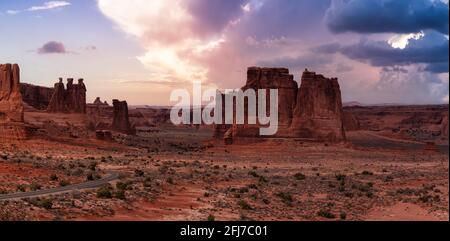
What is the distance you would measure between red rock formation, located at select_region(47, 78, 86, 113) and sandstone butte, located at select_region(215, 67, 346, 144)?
1514 inches

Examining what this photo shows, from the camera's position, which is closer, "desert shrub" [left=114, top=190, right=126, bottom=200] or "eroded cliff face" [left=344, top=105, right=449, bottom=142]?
"desert shrub" [left=114, top=190, right=126, bottom=200]

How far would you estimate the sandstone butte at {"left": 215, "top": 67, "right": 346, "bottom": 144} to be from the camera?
75.2 m

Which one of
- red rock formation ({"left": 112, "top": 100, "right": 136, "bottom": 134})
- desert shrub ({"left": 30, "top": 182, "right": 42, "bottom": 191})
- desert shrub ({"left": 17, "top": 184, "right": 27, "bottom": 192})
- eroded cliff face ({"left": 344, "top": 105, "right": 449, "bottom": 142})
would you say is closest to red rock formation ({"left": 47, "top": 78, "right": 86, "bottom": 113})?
red rock formation ({"left": 112, "top": 100, "right": 136, "bottom": 134})

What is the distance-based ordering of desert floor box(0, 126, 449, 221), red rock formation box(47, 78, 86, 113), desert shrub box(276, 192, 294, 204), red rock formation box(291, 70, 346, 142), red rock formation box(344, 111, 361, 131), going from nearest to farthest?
desert floor box(0, 126, 449, 221)
desert shrub box(276, 192, 294, 204)
red rock formation box(291, 70, 346, 142)
red rock formation box(47, 78, 86, 113)
red rock formation box(344, 111, 361, 131)

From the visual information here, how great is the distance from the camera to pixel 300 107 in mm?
76938

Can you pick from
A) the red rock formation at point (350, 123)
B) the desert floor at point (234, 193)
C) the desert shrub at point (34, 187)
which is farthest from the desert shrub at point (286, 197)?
the red rock formation at point (350, 123)

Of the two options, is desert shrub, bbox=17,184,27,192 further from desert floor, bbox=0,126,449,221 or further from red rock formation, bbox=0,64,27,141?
red rock formation, bbox=0,64,27,141

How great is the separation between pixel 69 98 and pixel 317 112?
49.6 meters

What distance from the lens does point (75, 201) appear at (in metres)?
22.1

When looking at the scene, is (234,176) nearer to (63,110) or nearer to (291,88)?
(291,88)

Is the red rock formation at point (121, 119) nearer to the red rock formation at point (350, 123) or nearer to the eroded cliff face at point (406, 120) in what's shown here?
the red rock formation at point (350, 123)

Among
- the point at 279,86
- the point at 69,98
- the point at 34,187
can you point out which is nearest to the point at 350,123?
the point at 279,86

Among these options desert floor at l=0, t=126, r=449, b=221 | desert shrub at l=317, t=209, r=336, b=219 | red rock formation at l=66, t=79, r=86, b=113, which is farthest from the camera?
red rock formation at l=66, t=79, r=86, b=113
